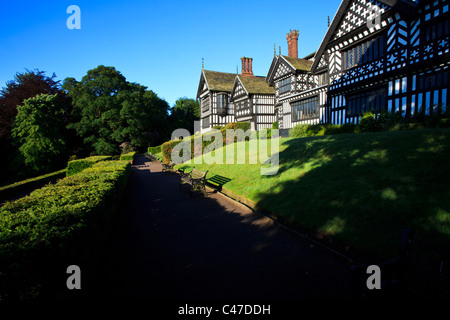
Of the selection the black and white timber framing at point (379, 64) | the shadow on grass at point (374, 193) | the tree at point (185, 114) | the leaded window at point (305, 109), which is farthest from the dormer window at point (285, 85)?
the tree at point (185, 114)

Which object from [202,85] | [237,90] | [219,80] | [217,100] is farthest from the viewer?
[202,85]

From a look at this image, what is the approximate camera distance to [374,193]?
20.6 ft

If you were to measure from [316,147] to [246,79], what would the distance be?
77.5 feet

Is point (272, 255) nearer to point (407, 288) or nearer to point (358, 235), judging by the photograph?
point (358, 235)

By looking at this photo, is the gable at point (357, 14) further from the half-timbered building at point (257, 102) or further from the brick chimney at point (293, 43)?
the half-timbered building at point (257, 102)

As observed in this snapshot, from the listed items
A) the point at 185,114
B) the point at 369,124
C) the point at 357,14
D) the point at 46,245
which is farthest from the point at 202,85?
the point at 46,245

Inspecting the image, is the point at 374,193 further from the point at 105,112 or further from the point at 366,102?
the point at 105,112

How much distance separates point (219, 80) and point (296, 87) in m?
16.7

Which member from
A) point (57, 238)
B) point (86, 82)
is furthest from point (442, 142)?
point (86, 82)

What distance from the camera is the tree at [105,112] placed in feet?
126

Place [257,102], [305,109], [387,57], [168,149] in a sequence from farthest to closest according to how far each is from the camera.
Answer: [257,102] → [168,149] → [305,109] → [387,57]

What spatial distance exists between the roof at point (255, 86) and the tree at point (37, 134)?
23.9 meters

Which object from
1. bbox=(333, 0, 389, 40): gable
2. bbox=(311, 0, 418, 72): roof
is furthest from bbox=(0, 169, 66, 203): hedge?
bbox=(333, 0, 389, 40): gable

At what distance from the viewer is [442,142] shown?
754cm
